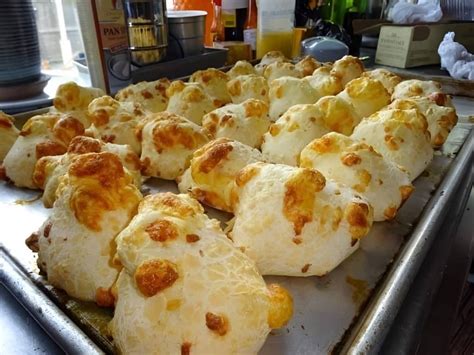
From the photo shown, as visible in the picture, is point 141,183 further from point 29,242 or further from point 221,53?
point 221,53

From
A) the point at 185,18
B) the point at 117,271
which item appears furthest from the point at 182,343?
the point at 185,18

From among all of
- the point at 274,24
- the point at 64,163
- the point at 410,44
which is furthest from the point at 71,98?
the point at 410,44

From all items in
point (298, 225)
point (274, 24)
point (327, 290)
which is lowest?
point (327, 290)

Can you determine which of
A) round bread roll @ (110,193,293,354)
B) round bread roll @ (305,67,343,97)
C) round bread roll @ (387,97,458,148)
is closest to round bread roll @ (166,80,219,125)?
round bread roll @ (305,67,343,97)

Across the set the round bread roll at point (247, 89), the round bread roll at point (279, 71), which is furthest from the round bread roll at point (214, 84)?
the round bread roll at point (279, 71)

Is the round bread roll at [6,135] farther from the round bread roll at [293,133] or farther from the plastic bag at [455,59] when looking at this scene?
the plastic bag at [455,59]

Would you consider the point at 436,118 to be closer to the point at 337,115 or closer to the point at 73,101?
the point at 337,115
